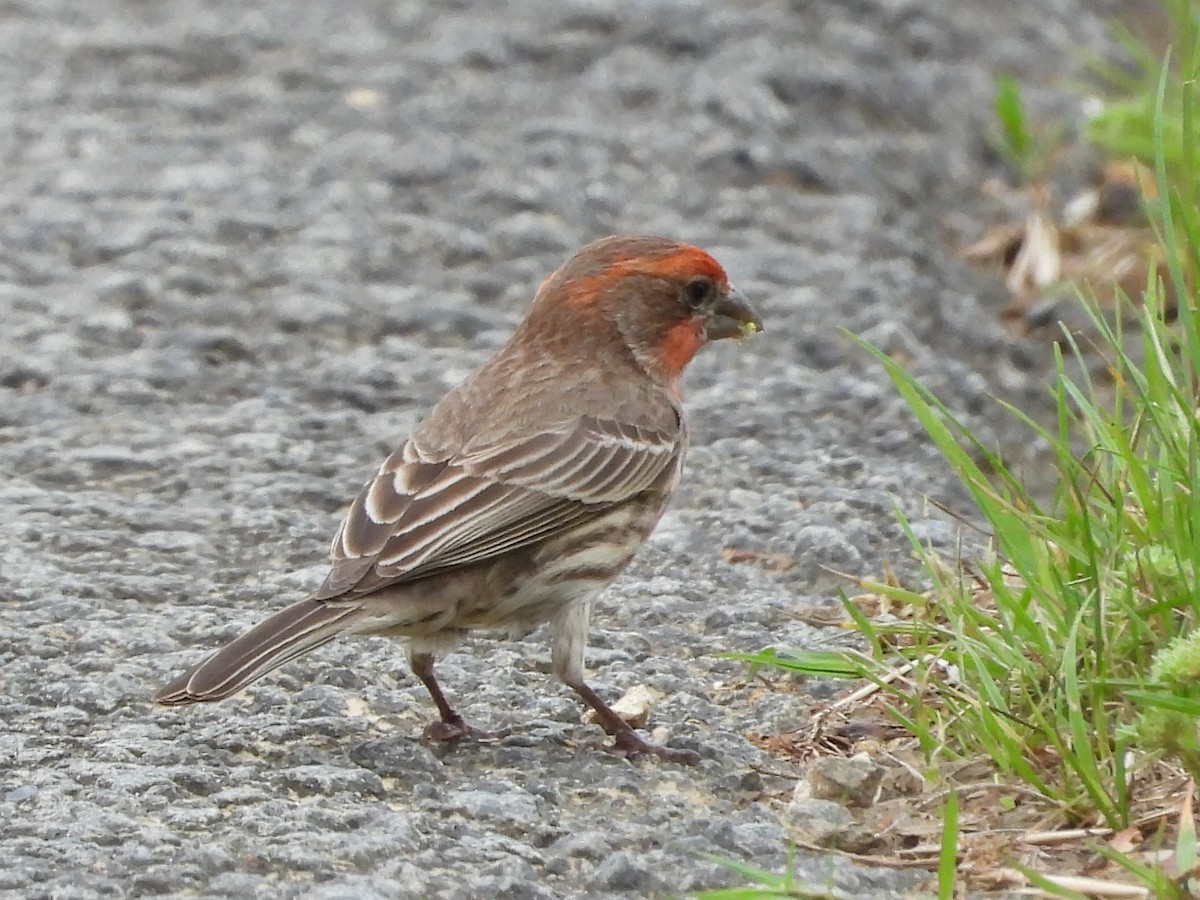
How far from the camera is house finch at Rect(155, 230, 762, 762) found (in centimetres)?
478

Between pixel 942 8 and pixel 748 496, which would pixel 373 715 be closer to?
pixel 748 496

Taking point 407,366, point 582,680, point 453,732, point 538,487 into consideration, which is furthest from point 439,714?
point 407,366

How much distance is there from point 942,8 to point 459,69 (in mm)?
2369

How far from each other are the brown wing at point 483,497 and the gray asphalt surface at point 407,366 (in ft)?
1.20

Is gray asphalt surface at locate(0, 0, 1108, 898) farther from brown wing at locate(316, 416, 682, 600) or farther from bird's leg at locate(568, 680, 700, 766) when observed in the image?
brown wing at locate(316, 416, 682, 600)

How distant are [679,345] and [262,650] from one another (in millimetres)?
1944

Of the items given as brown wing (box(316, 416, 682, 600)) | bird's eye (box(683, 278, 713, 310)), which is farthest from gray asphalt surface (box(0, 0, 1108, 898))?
bird's eye (box(683, 278, 713, 310))

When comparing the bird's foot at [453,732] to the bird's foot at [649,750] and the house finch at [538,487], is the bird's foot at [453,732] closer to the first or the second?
the house finch at [538,487]

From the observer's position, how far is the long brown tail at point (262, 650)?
175 inches

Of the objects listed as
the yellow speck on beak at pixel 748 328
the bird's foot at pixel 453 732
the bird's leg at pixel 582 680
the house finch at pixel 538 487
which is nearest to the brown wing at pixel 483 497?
the house finch at pixel 538 487

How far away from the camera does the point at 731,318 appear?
620 cm

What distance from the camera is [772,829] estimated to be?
4.18 meters

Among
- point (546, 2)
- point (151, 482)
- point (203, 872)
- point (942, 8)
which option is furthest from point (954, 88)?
point (203, 872)

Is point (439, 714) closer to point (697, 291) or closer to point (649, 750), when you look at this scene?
point (649, 750)
